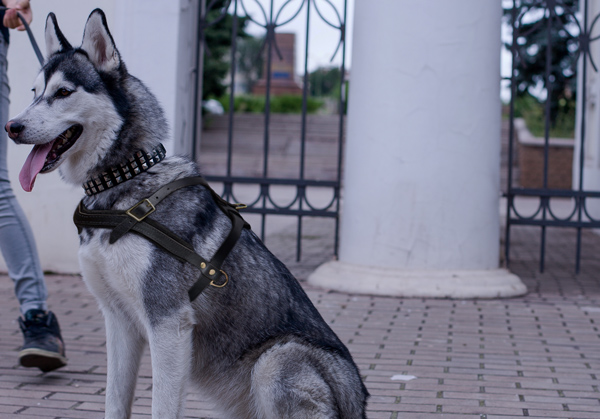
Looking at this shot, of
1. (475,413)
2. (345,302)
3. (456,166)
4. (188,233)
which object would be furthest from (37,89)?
(456,166)

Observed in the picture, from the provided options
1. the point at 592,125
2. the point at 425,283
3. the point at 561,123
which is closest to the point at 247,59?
the point at 561,123

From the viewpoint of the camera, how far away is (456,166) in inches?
239

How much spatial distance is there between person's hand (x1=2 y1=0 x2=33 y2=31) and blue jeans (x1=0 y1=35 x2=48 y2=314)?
19 cm

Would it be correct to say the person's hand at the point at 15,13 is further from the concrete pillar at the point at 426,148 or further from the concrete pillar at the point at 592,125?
the concrete pillar at the point at 592,125

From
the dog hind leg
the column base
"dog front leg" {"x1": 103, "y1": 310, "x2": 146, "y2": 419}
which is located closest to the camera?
the dog hind leg

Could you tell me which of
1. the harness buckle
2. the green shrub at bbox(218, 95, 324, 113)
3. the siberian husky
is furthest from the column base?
the green shrub at bbox(218, 95, 324, 113)

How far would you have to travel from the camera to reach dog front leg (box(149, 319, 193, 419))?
2.56 meters

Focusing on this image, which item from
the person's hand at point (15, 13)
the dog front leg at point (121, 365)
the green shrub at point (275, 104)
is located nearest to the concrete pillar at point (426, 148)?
the person's hand at point (15, 13)

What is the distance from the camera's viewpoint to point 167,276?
2.58m

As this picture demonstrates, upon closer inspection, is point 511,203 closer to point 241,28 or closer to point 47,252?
point 47,252

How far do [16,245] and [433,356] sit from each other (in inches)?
96.0

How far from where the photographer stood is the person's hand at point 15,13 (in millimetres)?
3771

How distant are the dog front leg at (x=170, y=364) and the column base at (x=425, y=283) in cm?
359

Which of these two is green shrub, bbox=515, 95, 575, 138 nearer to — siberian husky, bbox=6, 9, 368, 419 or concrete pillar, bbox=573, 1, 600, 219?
concrete pillar, bbox=573, 1, 600, 219
